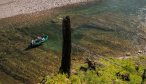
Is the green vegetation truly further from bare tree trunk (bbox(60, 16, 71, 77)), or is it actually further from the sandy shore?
the sandy shore

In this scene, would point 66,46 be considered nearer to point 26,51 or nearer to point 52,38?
point 26,51

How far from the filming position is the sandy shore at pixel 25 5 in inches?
2372

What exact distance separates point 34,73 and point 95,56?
32.0ft

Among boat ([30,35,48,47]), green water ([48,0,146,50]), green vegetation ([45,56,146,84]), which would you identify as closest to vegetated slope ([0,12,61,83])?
boat ([30,35,48,47])

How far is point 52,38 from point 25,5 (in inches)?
634

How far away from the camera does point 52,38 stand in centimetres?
5056

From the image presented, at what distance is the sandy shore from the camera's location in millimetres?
60237

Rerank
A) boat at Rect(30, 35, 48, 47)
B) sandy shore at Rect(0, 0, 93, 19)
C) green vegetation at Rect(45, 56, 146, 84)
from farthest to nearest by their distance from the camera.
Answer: sandy shore at Rect(0, 0, 93, 19)
boat at Rect(30, 35, 48, 47)
green vegetation at Rect(45, 56, 146, 84)

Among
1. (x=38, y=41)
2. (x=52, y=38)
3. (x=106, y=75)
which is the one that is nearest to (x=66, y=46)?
(x=106, y=75)

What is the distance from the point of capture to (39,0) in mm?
66500

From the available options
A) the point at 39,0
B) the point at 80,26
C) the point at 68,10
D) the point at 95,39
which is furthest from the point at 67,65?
the point at 39,0

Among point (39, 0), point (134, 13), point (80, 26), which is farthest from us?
point (39, 0)

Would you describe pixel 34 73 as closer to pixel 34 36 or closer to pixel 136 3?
pixel 34 36

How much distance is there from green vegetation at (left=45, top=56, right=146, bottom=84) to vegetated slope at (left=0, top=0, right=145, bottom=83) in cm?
506
